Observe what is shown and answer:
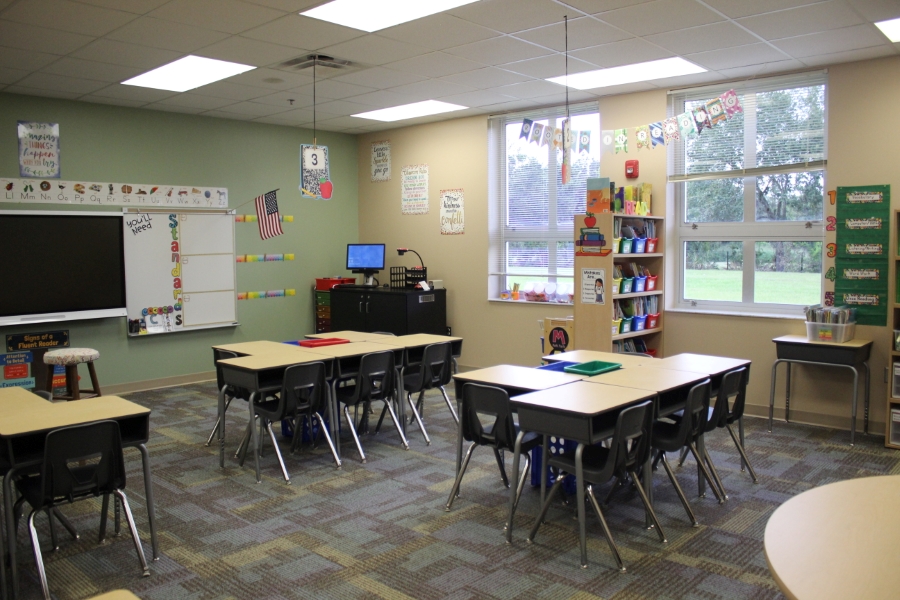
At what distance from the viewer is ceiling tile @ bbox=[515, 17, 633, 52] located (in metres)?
4.73

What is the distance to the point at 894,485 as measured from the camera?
7.64 feet

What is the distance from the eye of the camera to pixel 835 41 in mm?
5125

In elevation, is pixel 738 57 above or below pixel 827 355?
above

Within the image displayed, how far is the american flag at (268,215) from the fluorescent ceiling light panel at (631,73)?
130 inches

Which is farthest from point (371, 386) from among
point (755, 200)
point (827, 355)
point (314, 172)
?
point (755, 200)

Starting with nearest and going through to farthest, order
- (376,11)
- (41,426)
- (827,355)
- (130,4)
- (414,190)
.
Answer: (41,426) < (130,4) < (376,11) < (827,355) < (414,190)

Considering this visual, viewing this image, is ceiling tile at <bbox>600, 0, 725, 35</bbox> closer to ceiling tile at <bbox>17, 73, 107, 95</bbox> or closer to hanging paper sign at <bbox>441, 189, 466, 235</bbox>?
hanging paper sign at <bbox>441, 189, 466, 235</bbox>

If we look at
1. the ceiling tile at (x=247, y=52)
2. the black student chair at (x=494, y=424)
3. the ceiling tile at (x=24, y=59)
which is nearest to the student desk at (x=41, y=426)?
the black student chair at (x=494, y=424)

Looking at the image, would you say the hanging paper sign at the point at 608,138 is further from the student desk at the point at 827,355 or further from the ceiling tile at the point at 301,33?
the ceiling tile at the point at 301,33

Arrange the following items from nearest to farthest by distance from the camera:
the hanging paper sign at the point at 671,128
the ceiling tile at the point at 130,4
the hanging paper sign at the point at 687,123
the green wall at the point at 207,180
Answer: the ceiling tile at the point at 130,4
the hanging paper sign at the point at 687,123
the hanging paper sign at the point at 671,128
the green wall at the point at 207,180

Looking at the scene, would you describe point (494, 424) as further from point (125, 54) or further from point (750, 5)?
point (125, 54)

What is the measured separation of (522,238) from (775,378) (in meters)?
3.12

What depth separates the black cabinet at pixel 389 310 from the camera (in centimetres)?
803

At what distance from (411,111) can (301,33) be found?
3.09m
